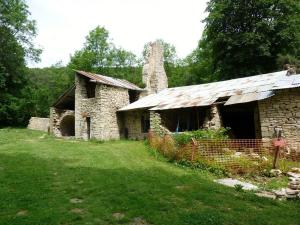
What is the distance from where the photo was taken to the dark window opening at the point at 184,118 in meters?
20.0

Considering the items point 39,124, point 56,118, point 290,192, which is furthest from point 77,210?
point 39,124

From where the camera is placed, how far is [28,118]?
110ft

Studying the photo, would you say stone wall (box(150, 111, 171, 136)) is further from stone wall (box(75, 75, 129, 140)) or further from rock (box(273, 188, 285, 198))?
rock (box(273, 188, 285, 198))

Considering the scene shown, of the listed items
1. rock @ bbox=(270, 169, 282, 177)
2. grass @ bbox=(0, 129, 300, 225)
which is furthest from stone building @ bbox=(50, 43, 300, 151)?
grass @ bbox=(0, 129, 300, 225)

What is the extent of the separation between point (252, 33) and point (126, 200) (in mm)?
23731

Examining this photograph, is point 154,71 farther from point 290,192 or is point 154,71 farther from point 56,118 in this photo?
point 290,192

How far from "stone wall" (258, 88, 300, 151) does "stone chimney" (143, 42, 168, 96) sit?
548 inches

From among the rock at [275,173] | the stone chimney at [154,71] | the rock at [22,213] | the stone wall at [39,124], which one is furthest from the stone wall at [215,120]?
the stone wall at [39,124]

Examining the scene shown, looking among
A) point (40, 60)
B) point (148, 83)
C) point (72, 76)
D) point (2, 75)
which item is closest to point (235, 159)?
point (148, 83)

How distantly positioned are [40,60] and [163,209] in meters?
33.4

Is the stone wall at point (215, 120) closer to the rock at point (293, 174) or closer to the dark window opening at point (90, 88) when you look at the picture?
the rock at point (293, 174)

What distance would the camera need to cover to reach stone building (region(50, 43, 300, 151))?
14.2 metres

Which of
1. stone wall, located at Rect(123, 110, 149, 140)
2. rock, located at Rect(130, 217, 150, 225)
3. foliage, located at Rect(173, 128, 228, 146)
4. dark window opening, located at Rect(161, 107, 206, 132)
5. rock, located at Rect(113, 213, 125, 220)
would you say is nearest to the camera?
rock, located at Rect(130, 217, 150, 225)

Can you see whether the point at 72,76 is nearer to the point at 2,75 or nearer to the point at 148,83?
the point at 2,75
